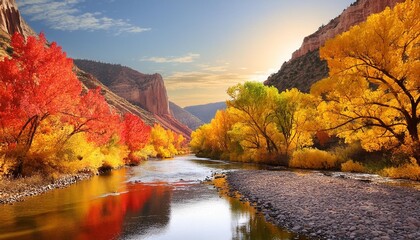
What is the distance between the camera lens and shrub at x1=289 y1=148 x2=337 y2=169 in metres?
36.1

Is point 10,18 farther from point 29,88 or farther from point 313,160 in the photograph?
point 313,160

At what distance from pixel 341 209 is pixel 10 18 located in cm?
14355

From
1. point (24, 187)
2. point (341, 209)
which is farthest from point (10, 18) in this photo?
point (341, 209)

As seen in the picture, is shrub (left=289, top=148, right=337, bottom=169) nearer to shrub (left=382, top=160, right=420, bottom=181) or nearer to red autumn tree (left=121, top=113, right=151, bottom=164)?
shrub (left=382, top=160, right=420, bottom=181)

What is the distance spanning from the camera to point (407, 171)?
24.0 m

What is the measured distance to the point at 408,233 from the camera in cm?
1088

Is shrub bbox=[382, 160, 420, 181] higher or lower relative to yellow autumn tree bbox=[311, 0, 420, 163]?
lower

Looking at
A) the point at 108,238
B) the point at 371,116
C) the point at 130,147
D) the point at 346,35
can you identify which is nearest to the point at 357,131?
the point at 371,116

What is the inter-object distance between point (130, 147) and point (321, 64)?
2448 inches

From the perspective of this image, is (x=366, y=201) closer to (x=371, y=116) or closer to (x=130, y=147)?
(x=371, y=116)

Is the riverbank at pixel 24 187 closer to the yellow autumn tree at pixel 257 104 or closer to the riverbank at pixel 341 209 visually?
the riverbank at pixel 341 209

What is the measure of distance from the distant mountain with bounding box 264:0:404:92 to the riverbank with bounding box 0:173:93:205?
69.8 metres

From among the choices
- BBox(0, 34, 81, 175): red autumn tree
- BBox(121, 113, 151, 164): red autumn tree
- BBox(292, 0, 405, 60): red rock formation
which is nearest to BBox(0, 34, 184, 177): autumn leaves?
BBox(0, 34, 81, 175): red autumn tree

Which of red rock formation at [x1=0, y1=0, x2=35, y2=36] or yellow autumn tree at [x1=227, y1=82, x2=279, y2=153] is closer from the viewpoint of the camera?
yellow autumn tree at [x1=227, y1=82, x2=279, y2=153]
